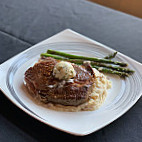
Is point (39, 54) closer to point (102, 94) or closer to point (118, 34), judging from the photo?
point (102, 94)

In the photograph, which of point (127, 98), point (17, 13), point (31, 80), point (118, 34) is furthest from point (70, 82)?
point (17, 13)

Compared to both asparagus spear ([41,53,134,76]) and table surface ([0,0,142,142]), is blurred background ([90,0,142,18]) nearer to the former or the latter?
table surface ([0,0,142,142])

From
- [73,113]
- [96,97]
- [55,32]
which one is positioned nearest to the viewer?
[73,113]

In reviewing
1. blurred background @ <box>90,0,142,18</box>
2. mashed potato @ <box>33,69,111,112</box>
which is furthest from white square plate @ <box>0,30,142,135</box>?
blurred background @ <box>90,0,142,18</box>

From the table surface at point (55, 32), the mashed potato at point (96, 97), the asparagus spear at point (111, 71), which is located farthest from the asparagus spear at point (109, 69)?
the table surface at point (55, 32)

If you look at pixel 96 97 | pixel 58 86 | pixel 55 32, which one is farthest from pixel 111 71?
pixel 55 32

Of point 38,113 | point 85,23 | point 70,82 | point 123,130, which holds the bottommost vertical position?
point 38,113

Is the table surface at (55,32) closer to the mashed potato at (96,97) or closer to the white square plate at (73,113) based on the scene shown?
the white square plate at (73,113)

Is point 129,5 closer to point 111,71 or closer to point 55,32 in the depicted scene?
point 55,32
